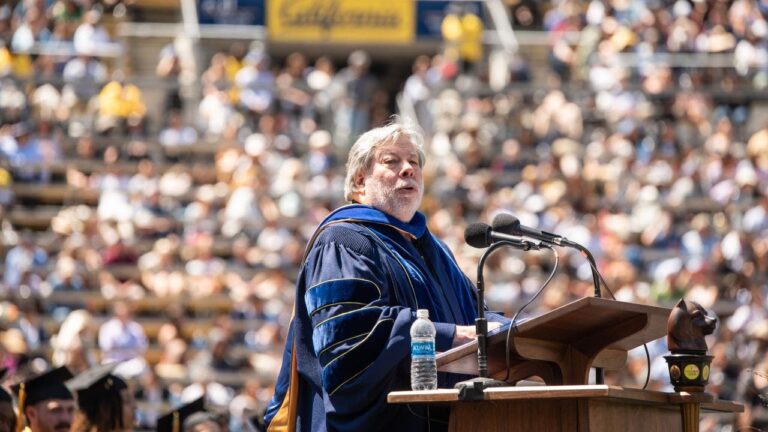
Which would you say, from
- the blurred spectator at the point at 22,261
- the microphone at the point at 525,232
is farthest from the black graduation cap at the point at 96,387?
the blurred spectator at the point at 22,261

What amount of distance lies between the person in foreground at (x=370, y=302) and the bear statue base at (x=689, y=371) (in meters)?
0.71

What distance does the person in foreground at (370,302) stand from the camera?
18.1 feet

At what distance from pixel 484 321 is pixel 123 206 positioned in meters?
13.1

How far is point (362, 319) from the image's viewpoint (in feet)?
18.2

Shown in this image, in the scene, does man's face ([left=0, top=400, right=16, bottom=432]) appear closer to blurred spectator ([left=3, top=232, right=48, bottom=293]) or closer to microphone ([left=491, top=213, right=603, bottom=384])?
microphone ([left=491, top=213, right=603, bottom=384])

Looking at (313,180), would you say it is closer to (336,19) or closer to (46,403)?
(336,19)

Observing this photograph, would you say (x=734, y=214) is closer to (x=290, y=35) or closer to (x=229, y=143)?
(x=229, y=143)

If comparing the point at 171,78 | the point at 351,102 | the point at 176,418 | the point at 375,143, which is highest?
the point at 171,78

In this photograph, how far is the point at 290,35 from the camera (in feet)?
80.0

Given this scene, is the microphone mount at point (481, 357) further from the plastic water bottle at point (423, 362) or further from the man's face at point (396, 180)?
the man's face at point (396, 180)

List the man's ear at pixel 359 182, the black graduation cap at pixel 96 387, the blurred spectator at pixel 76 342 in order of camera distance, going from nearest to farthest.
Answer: the man's ear at pixel 359 182 → the black graduation cap at pixel 96 387 → the blurred spectator at pixel 76 342

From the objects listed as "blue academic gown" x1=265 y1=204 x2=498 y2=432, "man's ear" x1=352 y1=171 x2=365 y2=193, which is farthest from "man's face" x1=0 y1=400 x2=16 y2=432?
"man's ear" x1=352 y1=171 x2=365 y2=193

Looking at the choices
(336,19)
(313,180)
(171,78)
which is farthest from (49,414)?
(336,19)

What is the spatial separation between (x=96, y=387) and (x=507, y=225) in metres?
A: 3.15
